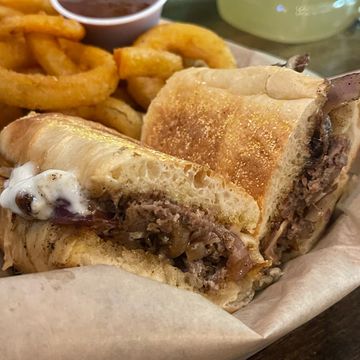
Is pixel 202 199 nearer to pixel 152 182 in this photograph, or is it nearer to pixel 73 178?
pixel 152 182

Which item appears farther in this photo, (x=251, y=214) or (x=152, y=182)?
(x=251, y=214)

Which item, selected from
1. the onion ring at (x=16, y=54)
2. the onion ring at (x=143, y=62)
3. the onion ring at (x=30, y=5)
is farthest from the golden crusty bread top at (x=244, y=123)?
the onion ring at (x=30, y=5)

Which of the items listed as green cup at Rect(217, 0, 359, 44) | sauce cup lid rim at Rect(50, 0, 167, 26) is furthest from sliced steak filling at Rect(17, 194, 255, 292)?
green cup at Rect(217, 0, 359, 44)

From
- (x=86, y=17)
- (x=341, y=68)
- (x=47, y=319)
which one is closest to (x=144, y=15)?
(x=86, y=17)

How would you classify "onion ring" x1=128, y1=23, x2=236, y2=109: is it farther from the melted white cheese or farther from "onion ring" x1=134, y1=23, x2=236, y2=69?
the melted white cheese

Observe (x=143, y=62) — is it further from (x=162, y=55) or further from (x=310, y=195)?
(x=310, y=195)

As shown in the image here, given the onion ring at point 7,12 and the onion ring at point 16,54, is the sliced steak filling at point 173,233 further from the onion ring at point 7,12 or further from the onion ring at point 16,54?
the onion ring at point 7,12
